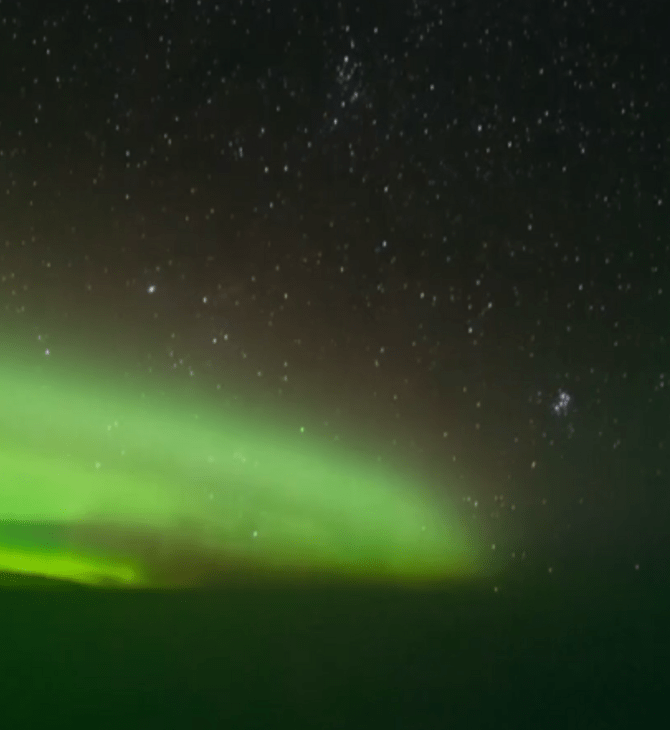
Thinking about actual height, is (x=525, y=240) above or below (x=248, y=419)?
above

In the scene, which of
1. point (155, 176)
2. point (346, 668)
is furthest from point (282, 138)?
point (346, 668)

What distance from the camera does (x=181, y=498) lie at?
51 cm

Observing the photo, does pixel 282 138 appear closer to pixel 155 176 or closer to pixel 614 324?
pixel 155 176

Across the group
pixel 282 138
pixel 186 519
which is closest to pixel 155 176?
pixel 282 138

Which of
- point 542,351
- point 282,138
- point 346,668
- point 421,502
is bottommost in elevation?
point 346,668

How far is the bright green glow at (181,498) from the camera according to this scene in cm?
51

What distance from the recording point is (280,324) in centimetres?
53

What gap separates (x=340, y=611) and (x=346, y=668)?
0.12ft

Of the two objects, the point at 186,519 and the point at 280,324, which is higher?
the point at 280,324

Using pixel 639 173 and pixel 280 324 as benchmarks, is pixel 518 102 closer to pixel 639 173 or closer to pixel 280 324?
pixel 639 173

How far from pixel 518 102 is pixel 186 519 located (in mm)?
343

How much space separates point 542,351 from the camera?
549 mm

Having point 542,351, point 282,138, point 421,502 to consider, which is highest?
point 282,138

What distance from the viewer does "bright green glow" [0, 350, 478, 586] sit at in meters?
0.51
